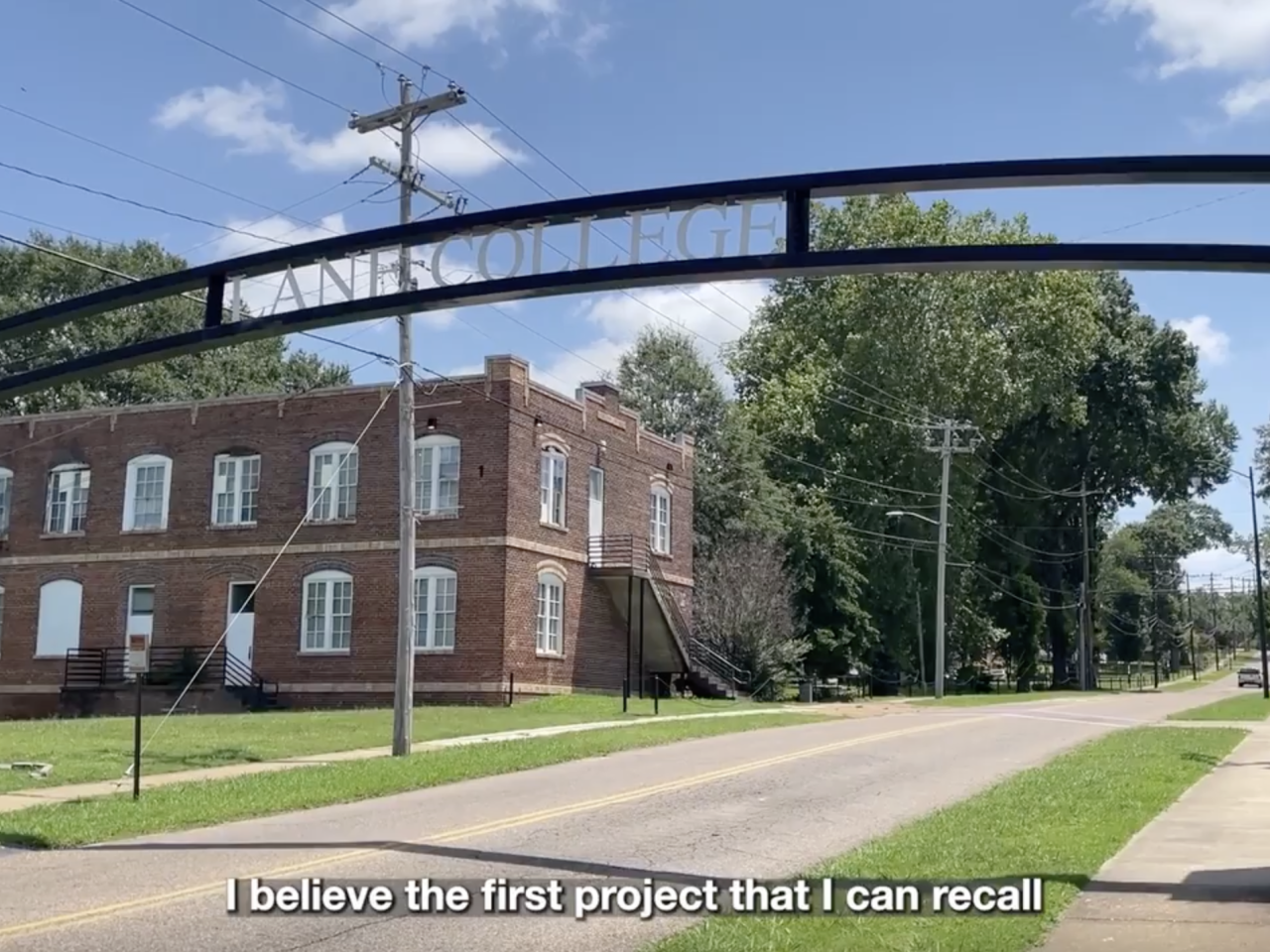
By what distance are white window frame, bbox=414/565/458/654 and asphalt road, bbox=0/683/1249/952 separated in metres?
13.5

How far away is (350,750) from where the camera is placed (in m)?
21.8

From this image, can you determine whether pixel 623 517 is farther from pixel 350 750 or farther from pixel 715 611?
pixel 350 750

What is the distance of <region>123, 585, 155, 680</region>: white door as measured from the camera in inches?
1481

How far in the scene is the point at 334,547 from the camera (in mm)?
35594

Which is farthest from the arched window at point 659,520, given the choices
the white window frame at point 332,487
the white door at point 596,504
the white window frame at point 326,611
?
the white window frame at point 326,611

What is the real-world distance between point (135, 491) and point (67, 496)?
2817 mm

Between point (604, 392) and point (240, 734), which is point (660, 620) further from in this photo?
point (240, 734)

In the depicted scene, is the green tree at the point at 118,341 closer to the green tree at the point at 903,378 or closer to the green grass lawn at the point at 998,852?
the green tree at the point at 903,378

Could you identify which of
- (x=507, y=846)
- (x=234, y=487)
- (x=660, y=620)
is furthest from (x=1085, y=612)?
(x=507, y=846)

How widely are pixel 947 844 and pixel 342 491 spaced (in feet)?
88.6

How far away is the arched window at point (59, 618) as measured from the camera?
127ft

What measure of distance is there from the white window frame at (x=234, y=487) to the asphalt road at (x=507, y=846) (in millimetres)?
19043

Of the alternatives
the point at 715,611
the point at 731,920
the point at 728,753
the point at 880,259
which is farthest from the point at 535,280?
the point at 715,611

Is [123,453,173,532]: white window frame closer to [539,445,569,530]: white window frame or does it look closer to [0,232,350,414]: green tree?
[539,445,569,530]: white window frame
